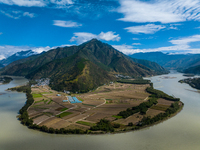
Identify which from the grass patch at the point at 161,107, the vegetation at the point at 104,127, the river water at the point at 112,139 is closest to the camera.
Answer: the river water at the point at 112,139

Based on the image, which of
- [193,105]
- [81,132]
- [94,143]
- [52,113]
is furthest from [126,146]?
[193,105]

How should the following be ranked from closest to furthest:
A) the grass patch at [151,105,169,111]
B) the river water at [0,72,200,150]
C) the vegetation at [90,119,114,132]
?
the river water at [0,72,200,150]
the vegetation at [90,119,114,132]
the grass patch at [151,105,169,111]

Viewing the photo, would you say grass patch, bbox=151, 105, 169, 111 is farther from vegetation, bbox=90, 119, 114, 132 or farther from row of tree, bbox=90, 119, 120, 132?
vegetation, bbox=90, 119, 114, 132

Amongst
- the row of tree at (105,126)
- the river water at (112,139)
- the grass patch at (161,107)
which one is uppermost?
the grass patch at (161,107)

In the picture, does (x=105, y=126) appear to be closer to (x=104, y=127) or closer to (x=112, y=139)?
(x=104, y=127)

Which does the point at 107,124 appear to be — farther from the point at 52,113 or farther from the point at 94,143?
the point at 52,113

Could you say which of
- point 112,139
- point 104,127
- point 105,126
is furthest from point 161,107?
point 112,139

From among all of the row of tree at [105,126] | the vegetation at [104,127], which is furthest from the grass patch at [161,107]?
the vegetation at [104,127]

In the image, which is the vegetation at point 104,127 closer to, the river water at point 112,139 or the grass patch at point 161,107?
the river water at point 112,139

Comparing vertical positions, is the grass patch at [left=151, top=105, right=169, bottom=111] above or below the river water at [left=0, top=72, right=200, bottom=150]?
above

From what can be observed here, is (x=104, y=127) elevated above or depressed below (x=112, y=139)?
above

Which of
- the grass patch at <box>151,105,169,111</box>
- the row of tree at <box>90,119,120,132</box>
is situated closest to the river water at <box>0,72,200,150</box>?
the row of tree at <box>90,119,120,132</box>

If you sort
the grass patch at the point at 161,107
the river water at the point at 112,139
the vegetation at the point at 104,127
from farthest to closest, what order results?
the grass patch at the point at 161,107
the vegetation at the point at 104,127
the river water at the point at 112,139
